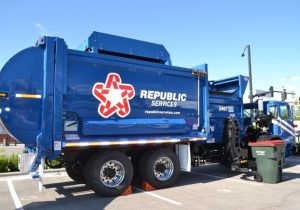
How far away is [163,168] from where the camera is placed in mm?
9305

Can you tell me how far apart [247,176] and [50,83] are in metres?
6.93

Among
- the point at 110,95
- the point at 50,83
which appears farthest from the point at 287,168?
the point at 50,83

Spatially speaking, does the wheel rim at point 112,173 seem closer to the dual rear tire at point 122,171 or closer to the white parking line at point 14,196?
the dual rear tire at point 122,171

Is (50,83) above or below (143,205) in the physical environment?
above

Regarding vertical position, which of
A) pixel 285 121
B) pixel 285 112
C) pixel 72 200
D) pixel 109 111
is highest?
pixel 285 112

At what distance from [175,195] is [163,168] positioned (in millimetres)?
1098

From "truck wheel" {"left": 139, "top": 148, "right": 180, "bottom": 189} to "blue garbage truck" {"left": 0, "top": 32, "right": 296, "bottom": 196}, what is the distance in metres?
0.03

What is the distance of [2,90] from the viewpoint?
7242 mm

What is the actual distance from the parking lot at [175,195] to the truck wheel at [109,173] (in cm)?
24

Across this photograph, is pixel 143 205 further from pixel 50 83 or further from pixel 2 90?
pixel 2 90

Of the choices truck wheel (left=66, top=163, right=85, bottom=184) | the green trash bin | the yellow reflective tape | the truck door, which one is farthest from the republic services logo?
the truck door

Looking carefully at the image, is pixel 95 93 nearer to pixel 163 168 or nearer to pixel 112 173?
pixel 112 173

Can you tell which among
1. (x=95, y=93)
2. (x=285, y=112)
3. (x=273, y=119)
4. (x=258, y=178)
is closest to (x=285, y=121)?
(x=285, y=112)

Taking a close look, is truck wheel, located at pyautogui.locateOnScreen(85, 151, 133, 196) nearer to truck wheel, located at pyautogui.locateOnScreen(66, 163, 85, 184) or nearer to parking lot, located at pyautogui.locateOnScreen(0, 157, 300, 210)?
parking lot, located at pyautogui.locateOnScreen(0, 157, 300, 210)
